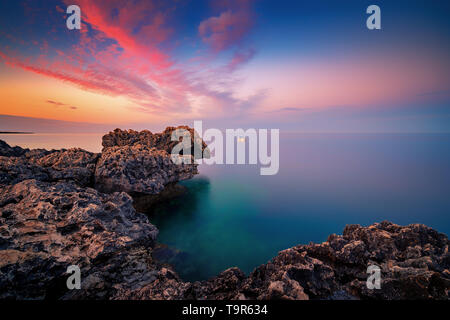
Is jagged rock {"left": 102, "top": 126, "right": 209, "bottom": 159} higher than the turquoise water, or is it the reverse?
jagged rock {"left": 102, "top": 126, "right": 209, "bottom": 159}

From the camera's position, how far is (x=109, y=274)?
5098mm

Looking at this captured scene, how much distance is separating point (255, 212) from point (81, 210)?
14101 millimetres

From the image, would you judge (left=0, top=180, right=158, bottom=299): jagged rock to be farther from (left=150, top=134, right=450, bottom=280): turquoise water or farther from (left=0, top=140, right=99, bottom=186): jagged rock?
(left=150, top=134, right=450, bottom=280): turquoise water

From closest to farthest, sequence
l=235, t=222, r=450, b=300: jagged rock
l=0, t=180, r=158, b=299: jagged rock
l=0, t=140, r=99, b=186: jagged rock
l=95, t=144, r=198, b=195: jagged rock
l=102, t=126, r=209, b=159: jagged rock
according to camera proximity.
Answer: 1. l=235, t=222, r=450, b=300: jagged rock
2. l=0, t=180, r=158, b=299: jagged rock
3. l=0, t=140, r=99, b=186: jagged rock
4. l=95, t=144, r=198, b=195: jagged rock
5. l=102, t=126, r=209, b=159: jagged rock

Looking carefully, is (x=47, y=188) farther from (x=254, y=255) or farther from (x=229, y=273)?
(x=254, y=255)

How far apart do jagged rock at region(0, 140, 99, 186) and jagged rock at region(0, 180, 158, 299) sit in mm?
1715

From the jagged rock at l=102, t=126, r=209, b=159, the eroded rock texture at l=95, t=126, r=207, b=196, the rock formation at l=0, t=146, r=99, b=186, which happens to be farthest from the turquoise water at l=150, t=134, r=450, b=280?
the jagged rock at l=102, t=126, r=209, b=159

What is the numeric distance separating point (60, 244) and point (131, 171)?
7873 millimetres

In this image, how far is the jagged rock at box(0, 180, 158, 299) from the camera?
425 centimetres

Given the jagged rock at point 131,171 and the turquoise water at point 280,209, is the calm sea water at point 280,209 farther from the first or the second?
the jagged rock at point 131,171

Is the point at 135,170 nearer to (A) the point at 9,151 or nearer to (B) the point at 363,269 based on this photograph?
(A) the point at 9,151
